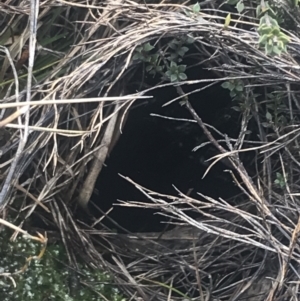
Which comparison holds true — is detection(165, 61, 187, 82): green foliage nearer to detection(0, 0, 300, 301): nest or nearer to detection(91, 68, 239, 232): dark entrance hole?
detection(0, 0, 300, 301): nest

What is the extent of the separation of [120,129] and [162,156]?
0.47m

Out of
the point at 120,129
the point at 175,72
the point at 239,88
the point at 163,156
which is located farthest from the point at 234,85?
the point at 163,156

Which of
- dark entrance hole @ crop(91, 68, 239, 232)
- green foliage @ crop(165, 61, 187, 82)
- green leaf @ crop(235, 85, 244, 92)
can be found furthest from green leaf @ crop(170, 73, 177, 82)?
dark entrance hole @ crop(91, 68, 239, 232)

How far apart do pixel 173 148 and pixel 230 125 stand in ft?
0.60

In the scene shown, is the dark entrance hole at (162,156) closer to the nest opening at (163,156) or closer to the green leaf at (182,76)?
the nest opening at (163,156)

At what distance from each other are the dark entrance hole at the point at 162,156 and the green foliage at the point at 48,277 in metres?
0.25

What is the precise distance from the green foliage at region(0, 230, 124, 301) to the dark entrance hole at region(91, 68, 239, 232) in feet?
0.83

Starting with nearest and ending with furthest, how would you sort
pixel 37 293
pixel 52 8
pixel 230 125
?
pixel 37 293
pixel 52 8
pixel 230 125

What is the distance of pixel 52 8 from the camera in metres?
1.12

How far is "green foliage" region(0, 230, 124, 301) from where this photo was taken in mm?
990

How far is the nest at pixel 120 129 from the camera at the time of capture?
965 mm

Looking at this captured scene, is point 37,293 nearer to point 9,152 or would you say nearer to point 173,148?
point 9,152

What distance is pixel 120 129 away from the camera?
1001 mm

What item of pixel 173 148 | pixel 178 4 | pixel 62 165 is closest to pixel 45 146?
pixel 62 165
